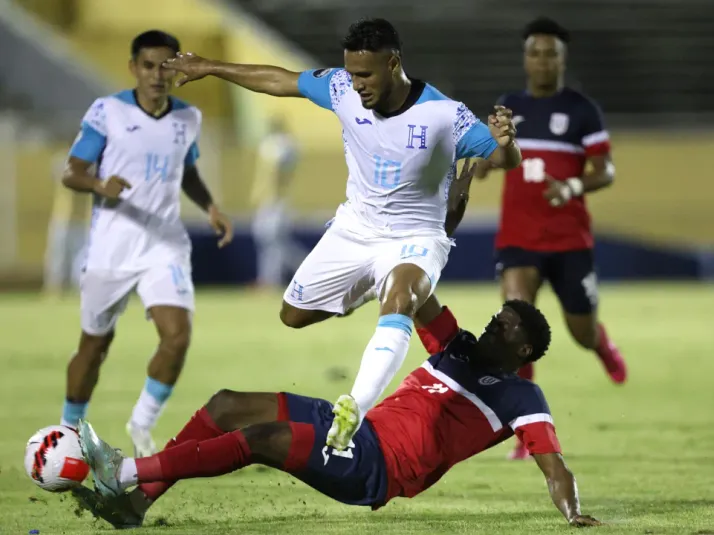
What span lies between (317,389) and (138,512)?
5034mm

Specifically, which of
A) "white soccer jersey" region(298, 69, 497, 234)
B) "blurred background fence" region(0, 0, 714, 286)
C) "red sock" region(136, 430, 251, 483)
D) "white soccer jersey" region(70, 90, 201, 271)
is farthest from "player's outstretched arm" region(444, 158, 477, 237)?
"blurred background fence" region(0, 0, 714, 286)

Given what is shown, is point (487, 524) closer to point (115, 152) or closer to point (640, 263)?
point (115, 152)

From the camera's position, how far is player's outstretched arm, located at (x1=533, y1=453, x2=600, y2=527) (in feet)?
18.4

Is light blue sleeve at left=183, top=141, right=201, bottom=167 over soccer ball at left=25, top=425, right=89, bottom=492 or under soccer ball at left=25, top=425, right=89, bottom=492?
over

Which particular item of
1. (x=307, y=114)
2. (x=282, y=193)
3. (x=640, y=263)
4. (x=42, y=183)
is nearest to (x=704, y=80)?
(x=640, y=263)

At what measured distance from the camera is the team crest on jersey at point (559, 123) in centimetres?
889

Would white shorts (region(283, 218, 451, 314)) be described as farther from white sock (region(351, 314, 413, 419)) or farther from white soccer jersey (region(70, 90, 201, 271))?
white soccer jersey (region(70, 90, 201, 271))

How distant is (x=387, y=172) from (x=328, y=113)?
19082mm

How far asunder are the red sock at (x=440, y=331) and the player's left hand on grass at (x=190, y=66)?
5.39 ft

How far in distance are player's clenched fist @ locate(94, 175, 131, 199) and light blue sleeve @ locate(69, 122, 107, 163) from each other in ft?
1.05

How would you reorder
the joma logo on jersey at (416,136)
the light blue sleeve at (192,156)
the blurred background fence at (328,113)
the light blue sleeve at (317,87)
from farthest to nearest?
the blurred background fence at (328,113)
the light blue sleeve at (192,156)
the light blue sleeve at (317,87)
the joma logo on jersey at (416,136)

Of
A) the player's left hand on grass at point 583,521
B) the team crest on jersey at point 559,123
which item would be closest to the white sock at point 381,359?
the player's left hand on grass at point 583,521

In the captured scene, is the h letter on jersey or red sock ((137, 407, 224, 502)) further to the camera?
the h letter on jersey

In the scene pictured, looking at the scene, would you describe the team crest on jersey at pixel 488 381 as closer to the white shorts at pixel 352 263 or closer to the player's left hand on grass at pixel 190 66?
the white shorts at pixel 352 263
